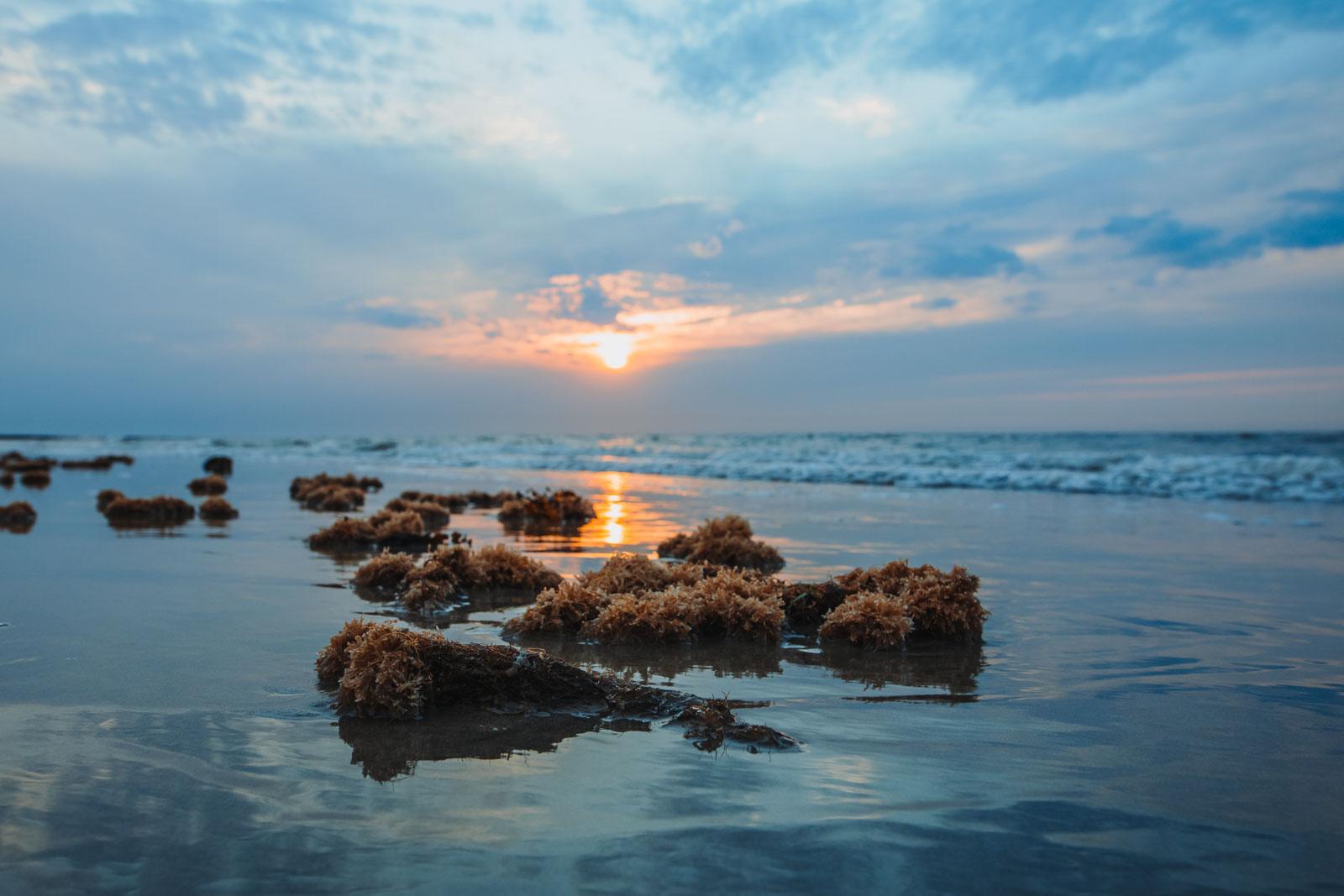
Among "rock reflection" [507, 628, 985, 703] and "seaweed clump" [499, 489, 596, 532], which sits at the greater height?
"seaweed clump" [499, 489, 596, 532]

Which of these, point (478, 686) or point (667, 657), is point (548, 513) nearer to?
point (667, 657)

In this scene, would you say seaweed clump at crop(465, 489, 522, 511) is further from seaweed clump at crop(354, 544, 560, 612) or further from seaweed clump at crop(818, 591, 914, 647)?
seaweed clump at crop(818, 591, 914, 647)

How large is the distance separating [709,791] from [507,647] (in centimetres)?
118

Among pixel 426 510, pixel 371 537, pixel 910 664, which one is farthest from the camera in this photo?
pixel 426 510

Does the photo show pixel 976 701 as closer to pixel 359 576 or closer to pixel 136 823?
pixel 136 823

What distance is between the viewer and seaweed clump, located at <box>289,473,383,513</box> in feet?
36.0

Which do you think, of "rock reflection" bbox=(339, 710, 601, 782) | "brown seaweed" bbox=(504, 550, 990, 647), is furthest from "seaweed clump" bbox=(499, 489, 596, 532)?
"rock reflection" bbox=(339, 710, 601, 782)

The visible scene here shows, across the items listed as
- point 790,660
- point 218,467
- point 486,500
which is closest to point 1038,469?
point 486,500

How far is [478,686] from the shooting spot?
3.02m

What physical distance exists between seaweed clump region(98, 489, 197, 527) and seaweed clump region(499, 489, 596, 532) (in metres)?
3.58

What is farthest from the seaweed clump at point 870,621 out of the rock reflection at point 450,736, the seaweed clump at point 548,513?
the seaweed clump at point 548,513

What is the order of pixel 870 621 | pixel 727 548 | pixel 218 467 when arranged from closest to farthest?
pixel 870 621, pixel 727 548, pixel 218 467

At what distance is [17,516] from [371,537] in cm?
434

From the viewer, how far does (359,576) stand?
18.4ft
